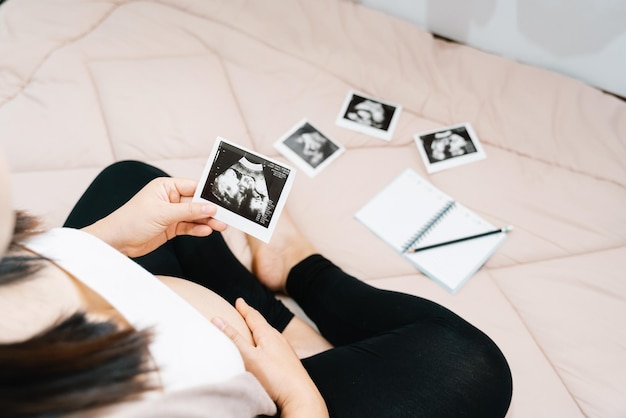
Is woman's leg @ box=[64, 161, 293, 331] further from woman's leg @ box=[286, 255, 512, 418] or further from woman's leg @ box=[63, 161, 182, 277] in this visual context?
woman's leg @ box=[286, 255, 512, 418]

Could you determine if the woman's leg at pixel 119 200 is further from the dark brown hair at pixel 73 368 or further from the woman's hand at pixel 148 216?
the dark brown hair at pixel 73 368

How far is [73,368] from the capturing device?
56 cm

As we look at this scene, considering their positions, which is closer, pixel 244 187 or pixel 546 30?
pixel 244 187

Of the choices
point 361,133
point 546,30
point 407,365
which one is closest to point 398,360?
point 407,365

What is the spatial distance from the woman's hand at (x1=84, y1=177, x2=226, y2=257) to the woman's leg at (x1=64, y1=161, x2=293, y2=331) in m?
0.14

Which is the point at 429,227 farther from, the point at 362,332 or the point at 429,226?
the point at 362,332

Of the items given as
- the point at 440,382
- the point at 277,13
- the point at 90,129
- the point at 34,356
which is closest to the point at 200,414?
the point at 34,356

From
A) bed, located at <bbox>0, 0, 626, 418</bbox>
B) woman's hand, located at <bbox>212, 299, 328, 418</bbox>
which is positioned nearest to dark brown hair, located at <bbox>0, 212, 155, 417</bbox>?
woman's hand, located at <bbox>212, 299, 328, 418</bbox>

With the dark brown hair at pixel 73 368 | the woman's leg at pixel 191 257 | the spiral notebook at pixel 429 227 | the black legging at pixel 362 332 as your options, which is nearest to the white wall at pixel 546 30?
the spiral notebook at pixel 429 227

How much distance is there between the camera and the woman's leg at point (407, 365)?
0.86 m

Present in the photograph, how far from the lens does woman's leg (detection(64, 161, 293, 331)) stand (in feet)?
3.59

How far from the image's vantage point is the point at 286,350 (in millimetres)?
895

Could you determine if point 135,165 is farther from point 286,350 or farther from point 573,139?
point 573,139

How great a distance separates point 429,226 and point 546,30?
83cm
